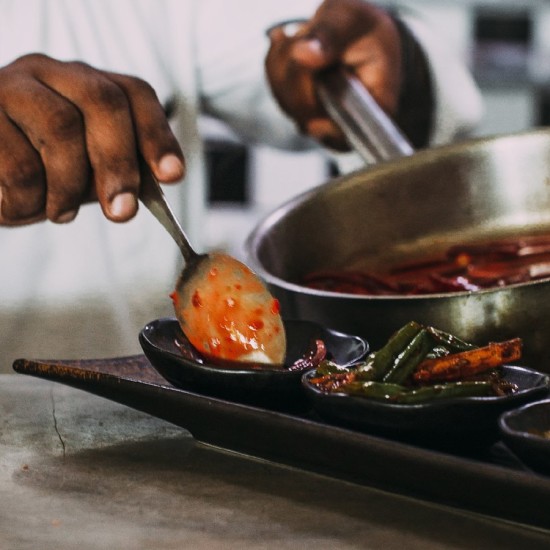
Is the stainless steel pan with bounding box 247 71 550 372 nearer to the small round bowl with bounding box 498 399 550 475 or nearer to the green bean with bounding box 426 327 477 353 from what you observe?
the green bean with bounding box 426 327 477 353

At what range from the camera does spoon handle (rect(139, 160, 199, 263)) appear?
127 centimetres

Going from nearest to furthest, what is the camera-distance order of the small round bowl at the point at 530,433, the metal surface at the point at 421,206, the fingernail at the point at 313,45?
1. the small round bowl at the point at 530,433
2. the metal surface at the point at 421,206
3. the fingernail at the point at 313,45

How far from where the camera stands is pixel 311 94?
7.18 ft

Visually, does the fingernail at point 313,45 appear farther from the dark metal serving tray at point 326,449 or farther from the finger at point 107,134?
the dark metal serving tray at point 326,449

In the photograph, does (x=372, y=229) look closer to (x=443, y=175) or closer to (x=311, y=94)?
(x=443, y=175)

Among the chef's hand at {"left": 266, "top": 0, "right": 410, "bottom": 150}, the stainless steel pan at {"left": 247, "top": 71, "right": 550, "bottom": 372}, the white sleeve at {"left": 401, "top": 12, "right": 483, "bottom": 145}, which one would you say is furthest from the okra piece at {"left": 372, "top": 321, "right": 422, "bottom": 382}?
the white sleeve at {"left": 401, "top": 12, "right": 483, "bottom": 145}

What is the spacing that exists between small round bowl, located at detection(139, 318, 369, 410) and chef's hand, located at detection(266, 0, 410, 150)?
98 cm

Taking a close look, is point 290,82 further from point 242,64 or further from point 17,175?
point 17,175

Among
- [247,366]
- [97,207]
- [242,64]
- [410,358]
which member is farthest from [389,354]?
[242,64]

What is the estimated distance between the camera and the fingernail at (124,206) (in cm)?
126

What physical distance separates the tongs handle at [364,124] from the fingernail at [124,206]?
0.68 m

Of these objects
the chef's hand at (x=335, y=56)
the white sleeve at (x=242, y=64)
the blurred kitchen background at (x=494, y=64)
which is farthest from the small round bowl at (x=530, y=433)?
the blurred kitchen background at (x=494, y=64)

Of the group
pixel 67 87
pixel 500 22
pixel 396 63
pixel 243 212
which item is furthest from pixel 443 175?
pixel 500 22

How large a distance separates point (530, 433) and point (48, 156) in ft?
2.25
